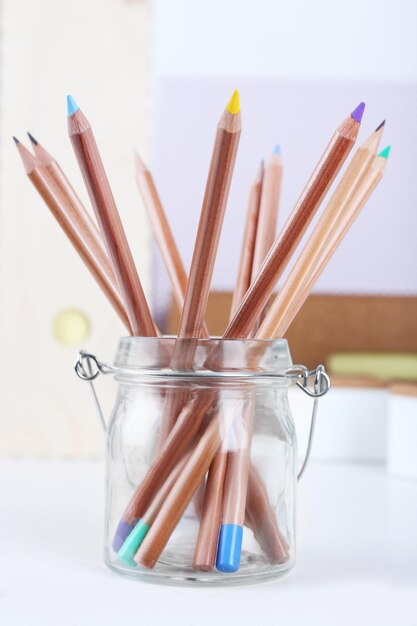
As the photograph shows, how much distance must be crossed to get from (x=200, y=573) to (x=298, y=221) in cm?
12

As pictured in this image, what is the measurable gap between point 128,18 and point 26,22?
77 mm

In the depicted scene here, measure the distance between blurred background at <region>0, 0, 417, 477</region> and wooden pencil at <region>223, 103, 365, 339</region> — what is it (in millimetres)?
329

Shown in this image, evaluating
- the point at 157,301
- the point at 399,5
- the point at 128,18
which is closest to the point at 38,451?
the point at 157,301

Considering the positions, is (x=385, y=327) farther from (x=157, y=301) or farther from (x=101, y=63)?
(x=101, y=63)

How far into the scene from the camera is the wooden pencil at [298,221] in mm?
272

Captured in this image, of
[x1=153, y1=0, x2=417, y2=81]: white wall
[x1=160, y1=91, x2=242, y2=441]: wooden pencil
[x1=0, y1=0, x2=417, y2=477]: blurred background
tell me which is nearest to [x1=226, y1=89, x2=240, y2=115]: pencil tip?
[x1=160, y1=91, x2=242, y2=441]: wooden pencil

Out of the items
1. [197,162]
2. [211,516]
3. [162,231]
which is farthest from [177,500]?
[197,162]

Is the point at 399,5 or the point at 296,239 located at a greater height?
the point at 399,5

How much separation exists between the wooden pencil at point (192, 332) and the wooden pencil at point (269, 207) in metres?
0.05

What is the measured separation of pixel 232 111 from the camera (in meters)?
0.25

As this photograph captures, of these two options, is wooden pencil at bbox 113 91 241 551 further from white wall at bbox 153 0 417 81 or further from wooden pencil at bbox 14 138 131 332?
white wall at bbox 153 0 417 81

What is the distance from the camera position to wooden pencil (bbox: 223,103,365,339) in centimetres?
27

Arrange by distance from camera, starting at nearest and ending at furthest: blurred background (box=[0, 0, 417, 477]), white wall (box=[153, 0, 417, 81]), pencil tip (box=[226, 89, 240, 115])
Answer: pencil tip (box=[226, 89, 240, 115]), blurred background (box=[0, 0, 417, 477]), white wall (box=[153, 0, 417, 81])

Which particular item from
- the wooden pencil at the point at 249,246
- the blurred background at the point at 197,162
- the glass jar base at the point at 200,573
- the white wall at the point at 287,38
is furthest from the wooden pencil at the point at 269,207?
the white wall at the point at 287,38
